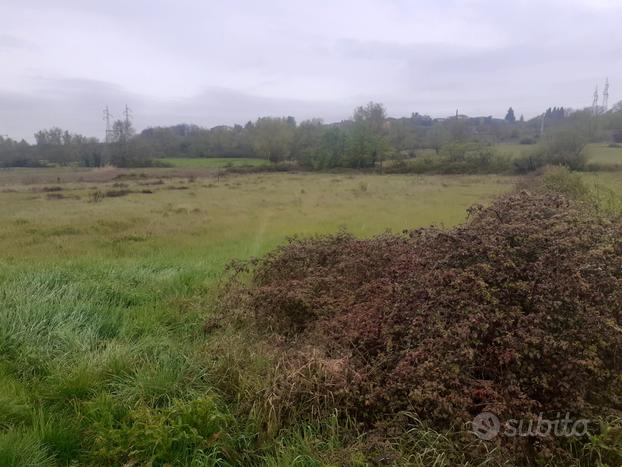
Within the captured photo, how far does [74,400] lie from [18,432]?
1.68ft

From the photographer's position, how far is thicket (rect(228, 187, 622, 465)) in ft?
10.1

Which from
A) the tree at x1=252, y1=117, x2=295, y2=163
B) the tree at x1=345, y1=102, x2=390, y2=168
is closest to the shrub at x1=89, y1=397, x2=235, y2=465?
the tree at x1=345, y1=102, x2=390, y2=168

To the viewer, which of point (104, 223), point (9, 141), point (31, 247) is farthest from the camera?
point (9, 141)

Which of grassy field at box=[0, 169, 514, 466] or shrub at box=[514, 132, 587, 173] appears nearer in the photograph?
grassy field at box=[0, 169, 514, 466]

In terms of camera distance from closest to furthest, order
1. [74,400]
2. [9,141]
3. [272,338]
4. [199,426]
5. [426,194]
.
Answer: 1. [199,426]
2. [74,400]
3. [272,338]
4. [426,194]
5. [9,141]

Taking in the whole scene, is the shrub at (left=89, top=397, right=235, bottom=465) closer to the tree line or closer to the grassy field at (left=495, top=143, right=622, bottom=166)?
the grassy field at (left=495, top=143, right=622, bottom=166)

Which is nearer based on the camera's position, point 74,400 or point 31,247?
point 74,400

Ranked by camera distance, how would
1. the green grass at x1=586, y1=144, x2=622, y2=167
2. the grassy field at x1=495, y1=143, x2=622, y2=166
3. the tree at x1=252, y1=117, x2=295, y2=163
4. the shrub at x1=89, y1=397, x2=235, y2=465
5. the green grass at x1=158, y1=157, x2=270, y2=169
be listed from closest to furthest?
the shrub at x1=89, y1=397, x2=235, y2=465 < the green grass at x1=586, y1=144, x2=622, y2=167 < the grassy field at x1=495, y1=143, x2=622, y2=166 < the green grass at x1=158, y1=157, x2=270, y2=169 < the tree at x1=252, y1=117, x2=295, y2=163

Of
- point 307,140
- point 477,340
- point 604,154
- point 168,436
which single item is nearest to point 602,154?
point 604,154

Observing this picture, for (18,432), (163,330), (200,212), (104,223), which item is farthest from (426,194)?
(18,432)

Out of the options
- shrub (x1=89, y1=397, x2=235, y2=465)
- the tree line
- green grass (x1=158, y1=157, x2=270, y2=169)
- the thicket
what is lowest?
shrub (x1=89, y1=397, x2=235, y2=465)

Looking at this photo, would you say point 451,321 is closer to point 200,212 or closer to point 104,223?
point 104,223

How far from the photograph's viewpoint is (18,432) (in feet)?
10.2

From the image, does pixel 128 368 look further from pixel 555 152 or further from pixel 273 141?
pixel 273 141
